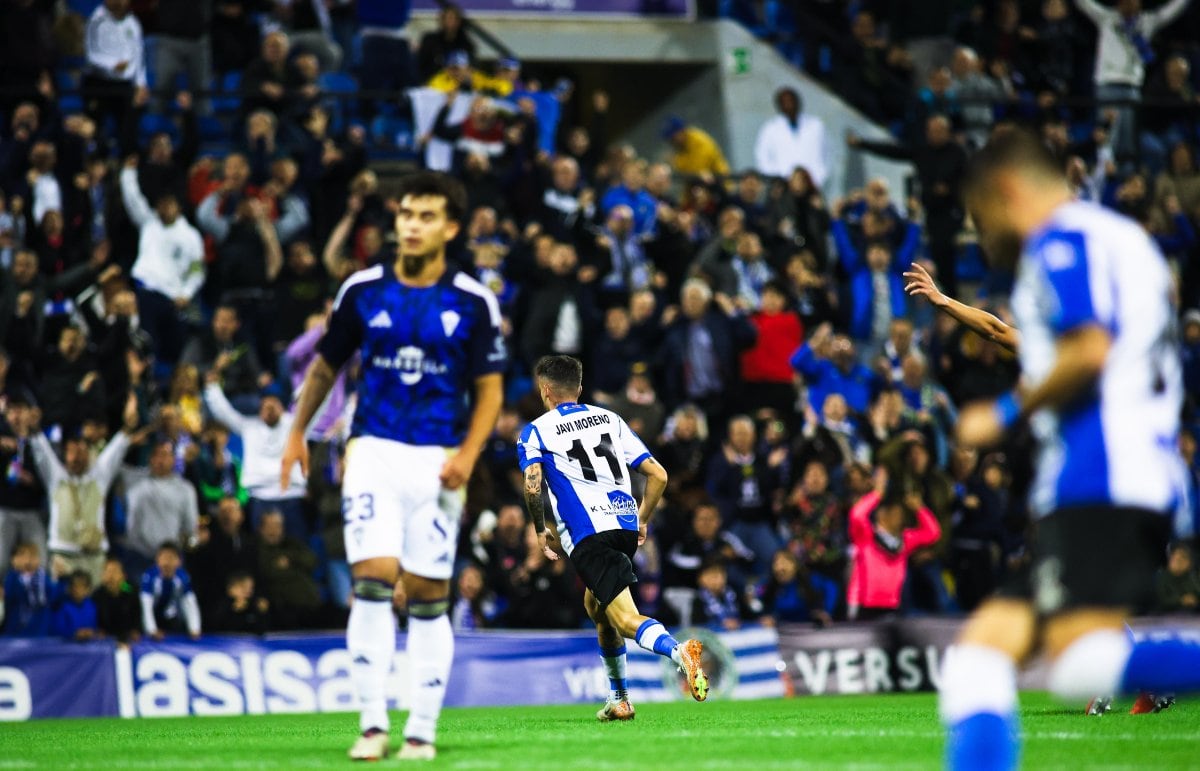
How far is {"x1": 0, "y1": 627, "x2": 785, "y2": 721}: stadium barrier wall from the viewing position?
16625 millimetres

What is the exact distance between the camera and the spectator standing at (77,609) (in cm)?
1730

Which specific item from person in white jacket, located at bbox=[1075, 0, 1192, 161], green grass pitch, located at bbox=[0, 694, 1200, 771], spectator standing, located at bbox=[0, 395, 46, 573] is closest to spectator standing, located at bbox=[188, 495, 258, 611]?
spectator standing, located at bbox=[0, 395, 46, 573]

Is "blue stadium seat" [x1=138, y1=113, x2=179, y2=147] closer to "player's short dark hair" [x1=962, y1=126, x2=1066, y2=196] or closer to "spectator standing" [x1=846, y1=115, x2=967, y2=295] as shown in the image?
"spectator standing" [x1=846, y1=115, x2=967, y2=295]

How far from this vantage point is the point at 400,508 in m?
8.75

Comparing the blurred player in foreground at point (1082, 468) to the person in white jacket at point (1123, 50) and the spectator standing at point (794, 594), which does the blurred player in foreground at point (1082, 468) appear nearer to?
the spectator standing at point (794, 594)

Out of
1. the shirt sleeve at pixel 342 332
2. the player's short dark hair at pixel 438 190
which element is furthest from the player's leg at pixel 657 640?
the player's short dark hair at pixel 438 190

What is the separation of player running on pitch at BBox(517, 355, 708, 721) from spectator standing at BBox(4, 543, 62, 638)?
703 cm

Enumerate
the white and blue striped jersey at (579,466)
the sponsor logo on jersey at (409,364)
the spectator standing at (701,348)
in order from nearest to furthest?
the sponsor logo on jersey at (409,364) → the white and blue striped jersey at (579,466) → the spectator standing at (701,348)

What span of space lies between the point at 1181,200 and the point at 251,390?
11.9 metres

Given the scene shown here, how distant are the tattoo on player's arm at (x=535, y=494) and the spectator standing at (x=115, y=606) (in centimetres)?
629

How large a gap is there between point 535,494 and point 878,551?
7279 millimetres

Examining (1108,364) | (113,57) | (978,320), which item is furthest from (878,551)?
(1108,364)

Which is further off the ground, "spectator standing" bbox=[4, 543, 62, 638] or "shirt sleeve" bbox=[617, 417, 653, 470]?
"shirt sleeve" bbox=[617, 417, 653, 470]

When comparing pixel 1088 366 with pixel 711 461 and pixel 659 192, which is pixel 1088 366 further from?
pixel 659 192
